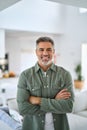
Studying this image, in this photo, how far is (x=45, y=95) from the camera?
198cm

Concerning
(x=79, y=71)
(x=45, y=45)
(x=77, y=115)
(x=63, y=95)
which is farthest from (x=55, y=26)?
(x=63, y=95)

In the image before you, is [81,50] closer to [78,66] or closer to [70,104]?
[78,66]

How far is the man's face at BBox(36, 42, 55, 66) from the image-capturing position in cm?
197

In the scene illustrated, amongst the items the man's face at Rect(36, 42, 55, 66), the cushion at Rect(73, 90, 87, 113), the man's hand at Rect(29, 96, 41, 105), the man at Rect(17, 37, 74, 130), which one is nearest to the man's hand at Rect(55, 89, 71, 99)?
the man at Rect(17, 37, 74, 130)

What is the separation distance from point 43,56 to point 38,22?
21.2 feet

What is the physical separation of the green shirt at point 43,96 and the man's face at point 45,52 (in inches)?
2.9

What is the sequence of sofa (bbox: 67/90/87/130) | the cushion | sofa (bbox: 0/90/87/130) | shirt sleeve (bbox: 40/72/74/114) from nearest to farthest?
shirt sleeve (bbox: 40/72/74/114), sofa (bbox: 0/90/87/130), sofa (bbox: 67/90/87/130), the cushion

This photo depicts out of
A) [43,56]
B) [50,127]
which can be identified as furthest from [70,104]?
[43,56]

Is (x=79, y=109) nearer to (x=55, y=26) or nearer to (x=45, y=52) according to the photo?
(x=45, y=52)

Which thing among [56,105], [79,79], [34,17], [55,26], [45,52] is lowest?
[79,79]

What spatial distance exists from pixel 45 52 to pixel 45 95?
14.9 inches

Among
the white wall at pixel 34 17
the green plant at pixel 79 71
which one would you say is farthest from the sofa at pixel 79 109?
the green plant at pixel 79 71

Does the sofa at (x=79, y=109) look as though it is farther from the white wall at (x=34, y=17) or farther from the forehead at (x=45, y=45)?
the white wall at (x=34, y=17)

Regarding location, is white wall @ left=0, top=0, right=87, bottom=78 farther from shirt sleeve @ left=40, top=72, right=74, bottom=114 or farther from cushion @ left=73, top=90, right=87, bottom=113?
shirt sleeve @ left=40, top=72, right=74, bottom=114
